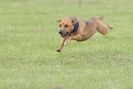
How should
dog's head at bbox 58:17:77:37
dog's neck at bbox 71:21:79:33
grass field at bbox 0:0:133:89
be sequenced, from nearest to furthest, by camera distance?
grass field at bbox 0:0:133:89 < dog's head at bbox 58:17:77:37 < dog's neck at bbox 71:21:79:33

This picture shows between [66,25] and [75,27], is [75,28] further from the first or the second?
[66,25]

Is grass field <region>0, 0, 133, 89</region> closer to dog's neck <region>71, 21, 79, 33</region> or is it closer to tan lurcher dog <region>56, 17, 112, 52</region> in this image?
tan lurcher dog <region>56, 17, 112, 52</region>

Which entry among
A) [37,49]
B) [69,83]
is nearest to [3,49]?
[37,49]

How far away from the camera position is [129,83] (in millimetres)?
12445

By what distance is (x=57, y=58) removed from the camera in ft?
51.7

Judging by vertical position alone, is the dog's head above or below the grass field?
above

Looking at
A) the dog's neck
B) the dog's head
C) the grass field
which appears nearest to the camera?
the grass field

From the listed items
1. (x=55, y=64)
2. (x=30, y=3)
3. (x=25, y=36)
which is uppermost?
(x=55, y=64)

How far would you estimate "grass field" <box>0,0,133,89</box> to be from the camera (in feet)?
41.3

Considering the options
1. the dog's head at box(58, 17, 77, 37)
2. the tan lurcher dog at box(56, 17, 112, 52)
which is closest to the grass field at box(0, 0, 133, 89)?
the tan lurcher dog at box(56, 17, 112, 52)

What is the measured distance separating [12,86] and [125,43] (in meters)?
7.72

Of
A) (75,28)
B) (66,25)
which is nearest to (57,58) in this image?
(75,28)

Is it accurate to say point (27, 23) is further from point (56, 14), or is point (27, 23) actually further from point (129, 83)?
point (129, 83)

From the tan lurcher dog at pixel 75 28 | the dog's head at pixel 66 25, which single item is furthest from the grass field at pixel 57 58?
the dog's head at pixel 66 25
